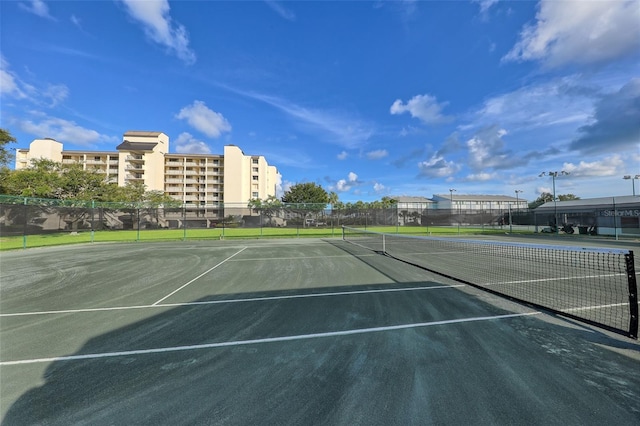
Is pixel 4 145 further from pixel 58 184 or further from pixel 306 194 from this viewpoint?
pixel 306 194

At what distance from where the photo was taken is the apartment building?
236ft

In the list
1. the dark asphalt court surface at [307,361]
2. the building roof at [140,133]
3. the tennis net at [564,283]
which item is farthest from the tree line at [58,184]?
the building roof at [140,133]

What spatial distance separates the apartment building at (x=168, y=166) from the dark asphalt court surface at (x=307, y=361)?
70190 mm

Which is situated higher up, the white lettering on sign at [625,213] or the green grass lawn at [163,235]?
the white lettering on sign at [625,213]

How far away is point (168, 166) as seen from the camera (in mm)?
76438

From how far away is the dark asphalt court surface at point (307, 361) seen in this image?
2.34 m

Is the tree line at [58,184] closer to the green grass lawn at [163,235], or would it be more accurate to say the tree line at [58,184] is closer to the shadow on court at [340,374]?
the green grass lawn at [163,235]

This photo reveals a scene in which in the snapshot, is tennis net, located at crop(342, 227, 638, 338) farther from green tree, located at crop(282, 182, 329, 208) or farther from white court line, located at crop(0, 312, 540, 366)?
green tree, located at crop(282, 182, 329, 208)

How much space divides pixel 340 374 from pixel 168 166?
289 feet

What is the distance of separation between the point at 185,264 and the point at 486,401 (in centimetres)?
1050

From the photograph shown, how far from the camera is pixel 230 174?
75.8 meters

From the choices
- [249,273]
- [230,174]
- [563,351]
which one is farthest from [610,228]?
[230,174]

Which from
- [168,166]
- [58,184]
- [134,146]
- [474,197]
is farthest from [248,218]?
[474,197]

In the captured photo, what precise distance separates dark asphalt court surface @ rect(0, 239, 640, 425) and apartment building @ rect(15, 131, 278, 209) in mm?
70190
